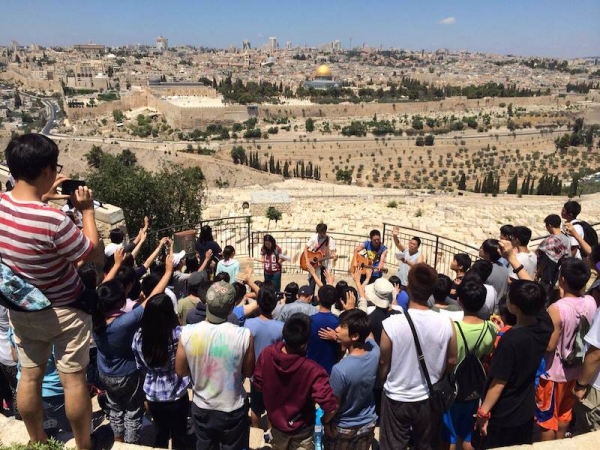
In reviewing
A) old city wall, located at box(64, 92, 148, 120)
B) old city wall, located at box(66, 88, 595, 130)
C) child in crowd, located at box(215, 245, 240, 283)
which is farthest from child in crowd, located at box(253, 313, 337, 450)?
old city wall, located at box(64, 92, 148, 120)

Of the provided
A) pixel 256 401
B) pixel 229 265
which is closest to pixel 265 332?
pixel 256 401

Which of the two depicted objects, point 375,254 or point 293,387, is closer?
point 293,387

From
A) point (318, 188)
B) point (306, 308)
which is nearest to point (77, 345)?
point (306, 308)

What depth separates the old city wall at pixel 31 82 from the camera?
103581 mm

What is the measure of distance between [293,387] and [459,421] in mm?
1349

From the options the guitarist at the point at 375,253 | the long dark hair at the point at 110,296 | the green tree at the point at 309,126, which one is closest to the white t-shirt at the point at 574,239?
the guitarist at the point at 375,253

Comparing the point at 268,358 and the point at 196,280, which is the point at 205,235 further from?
the point at 268,358

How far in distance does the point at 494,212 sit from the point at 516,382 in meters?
13.1

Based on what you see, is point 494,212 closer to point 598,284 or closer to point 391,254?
point 391,254

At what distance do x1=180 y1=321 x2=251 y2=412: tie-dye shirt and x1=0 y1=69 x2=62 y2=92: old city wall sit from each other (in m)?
116

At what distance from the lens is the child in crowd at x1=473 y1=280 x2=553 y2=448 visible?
9.73ft

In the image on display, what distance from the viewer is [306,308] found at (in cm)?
402

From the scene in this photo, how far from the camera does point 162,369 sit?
3.16m

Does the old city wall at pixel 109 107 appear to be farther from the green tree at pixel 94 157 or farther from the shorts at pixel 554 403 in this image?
the shorts at pixel 554 403
